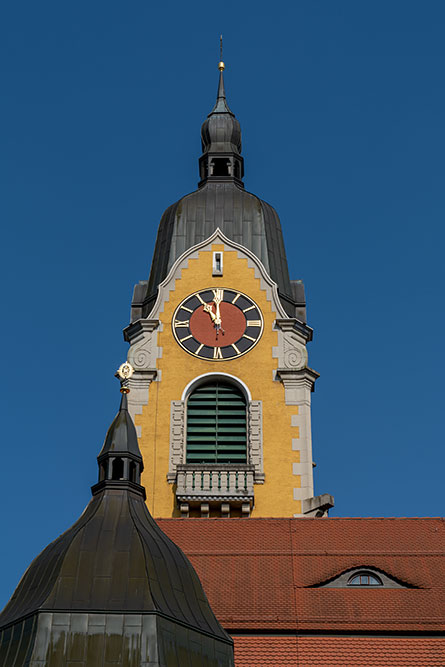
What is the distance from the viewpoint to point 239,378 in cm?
3697

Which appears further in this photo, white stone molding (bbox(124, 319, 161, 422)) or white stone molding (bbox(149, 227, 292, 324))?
white stone molding (bbox(149, 227, 292, 324))

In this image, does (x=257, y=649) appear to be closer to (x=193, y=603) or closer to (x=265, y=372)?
(x=193, y=603)

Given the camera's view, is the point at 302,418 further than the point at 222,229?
No

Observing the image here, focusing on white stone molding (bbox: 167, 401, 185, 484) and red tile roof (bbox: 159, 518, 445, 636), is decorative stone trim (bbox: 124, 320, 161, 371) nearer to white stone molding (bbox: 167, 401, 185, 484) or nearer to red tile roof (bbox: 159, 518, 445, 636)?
white stone molding (bbox: 167, 401, 185, 484)

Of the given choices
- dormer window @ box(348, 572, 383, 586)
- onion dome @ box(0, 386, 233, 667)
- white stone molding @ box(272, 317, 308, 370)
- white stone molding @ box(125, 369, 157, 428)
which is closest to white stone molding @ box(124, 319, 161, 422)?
white stone molding @ box(125, 369, 157, 428)

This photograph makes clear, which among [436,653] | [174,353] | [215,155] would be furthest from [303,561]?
[215,155]

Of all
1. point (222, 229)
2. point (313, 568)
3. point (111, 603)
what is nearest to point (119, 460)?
point (111, 603)

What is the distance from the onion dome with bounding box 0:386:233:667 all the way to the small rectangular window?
12925 millimetres

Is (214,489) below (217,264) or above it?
below

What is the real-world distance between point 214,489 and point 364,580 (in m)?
6.41

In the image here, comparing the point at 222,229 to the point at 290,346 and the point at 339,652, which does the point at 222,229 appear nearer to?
the point at 290,346

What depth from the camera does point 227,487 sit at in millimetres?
34750

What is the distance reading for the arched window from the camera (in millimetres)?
36000

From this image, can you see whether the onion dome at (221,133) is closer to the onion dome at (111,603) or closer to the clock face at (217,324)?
the clock face at (217,324)
